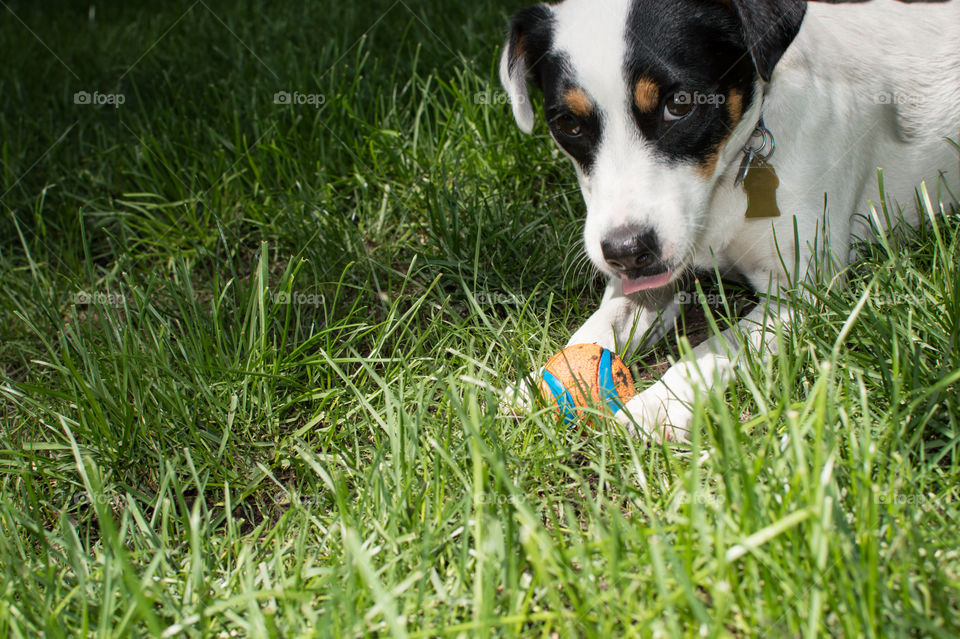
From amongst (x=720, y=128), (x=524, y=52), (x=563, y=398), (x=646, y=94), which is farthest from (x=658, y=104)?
(x=563, y=398)

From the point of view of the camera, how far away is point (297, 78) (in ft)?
12.8

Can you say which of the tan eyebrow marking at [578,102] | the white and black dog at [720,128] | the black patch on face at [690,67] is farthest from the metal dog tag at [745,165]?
the tan eyebrow marking at [578,102]

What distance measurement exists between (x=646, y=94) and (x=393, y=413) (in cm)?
109

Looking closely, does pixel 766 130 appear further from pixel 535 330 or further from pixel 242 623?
pixel 242 623

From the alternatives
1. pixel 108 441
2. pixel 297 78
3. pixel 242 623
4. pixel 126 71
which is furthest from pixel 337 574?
pixel 126 71

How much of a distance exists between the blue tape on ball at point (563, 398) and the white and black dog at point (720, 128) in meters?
0.14

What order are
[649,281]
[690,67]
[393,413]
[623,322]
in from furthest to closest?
[623,322] < [649,281] < [690,67] < [393,413]

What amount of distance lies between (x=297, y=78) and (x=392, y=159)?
859 mm

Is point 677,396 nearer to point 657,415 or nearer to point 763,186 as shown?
point 657,415

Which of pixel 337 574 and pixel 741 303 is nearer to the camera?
pixel 337 574

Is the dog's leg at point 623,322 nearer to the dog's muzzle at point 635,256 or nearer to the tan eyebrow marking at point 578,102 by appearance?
the dog's muzzle at point 635,256

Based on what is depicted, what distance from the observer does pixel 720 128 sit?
7.39 feet

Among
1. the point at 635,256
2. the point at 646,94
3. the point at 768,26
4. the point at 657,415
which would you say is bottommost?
the point at 657,415

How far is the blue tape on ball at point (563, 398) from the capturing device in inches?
82.1
